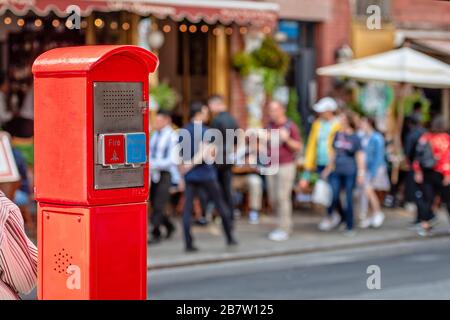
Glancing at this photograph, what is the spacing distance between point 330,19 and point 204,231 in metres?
6.61

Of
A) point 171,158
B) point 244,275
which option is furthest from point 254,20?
point 244,275

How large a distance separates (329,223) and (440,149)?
1975 millimetres

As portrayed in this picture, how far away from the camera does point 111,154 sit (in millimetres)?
5082

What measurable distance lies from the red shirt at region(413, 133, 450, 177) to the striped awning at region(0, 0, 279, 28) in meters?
3.65

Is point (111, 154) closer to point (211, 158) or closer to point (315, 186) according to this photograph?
point (211, 158)

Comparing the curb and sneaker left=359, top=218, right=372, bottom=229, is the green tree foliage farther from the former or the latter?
the curb

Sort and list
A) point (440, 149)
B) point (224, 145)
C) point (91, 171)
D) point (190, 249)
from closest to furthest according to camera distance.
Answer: point (91, 171)
point (190, 249)
point (224, 145)
point (440, 149)

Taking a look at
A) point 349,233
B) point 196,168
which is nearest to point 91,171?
point 196,168

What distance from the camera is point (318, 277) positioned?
11.7 meters

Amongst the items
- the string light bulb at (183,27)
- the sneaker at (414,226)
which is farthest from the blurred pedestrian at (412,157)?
the string light bulb at (183,27)

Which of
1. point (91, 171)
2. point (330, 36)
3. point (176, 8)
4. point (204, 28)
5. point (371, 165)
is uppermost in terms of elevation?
point (176, 8)

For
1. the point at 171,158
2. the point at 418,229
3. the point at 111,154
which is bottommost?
the point at 418,229

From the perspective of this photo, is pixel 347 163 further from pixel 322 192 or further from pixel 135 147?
pixel 135 147
